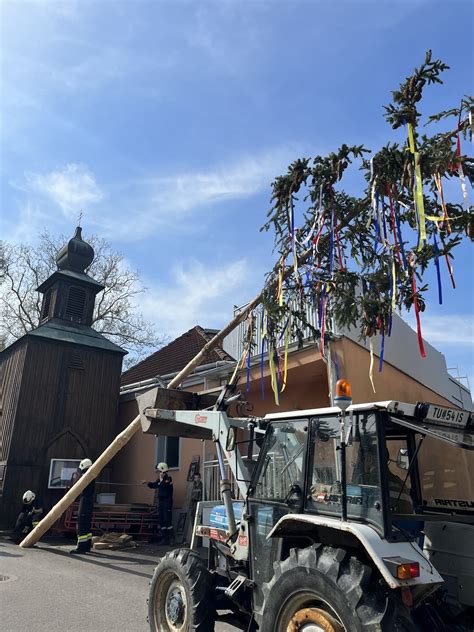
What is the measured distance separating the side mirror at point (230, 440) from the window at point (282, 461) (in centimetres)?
51

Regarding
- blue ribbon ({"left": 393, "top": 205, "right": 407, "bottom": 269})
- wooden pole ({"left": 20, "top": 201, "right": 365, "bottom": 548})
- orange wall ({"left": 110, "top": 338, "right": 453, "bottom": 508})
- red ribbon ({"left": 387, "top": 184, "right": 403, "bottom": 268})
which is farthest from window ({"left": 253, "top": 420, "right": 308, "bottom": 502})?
orange wall ({"left": 110, "top": 338, "right": 453, "bottom": 508})

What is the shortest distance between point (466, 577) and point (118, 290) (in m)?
28.5

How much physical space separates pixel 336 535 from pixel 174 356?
50.9 feet

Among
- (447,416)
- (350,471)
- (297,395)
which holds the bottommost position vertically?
(350,471)

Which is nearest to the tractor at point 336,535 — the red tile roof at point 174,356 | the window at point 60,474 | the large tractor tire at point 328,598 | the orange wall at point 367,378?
the large tractor tire at point 328,598

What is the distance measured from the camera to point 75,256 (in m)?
20.5

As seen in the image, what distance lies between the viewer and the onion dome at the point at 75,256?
20.4 metres

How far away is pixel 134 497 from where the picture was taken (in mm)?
16172

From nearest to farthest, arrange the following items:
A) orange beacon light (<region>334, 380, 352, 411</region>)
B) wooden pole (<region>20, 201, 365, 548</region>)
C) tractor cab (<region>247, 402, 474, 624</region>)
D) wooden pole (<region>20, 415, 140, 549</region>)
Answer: tractor cab (<region>247, 402, 474, 624</region>) → orange beacon light (<region>334, 380, 352, 411</region>) → wooden pole (<region>20, 201, 365, 548</region>) → wooden pole (<region>20, 415, 140, 549</region>)

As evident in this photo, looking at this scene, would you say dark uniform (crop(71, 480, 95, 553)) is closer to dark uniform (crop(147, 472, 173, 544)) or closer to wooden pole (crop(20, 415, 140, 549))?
wooden pole (crop(20, 415, 140, 549))

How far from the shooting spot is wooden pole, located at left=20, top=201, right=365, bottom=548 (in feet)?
28.8

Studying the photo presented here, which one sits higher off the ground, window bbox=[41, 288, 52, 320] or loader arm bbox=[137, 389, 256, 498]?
window bbox=[41, 288, 52, 320]

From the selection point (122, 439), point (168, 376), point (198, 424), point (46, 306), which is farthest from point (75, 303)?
point (198, 424)

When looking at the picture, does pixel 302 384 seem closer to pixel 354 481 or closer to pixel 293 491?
pixel 293 491
